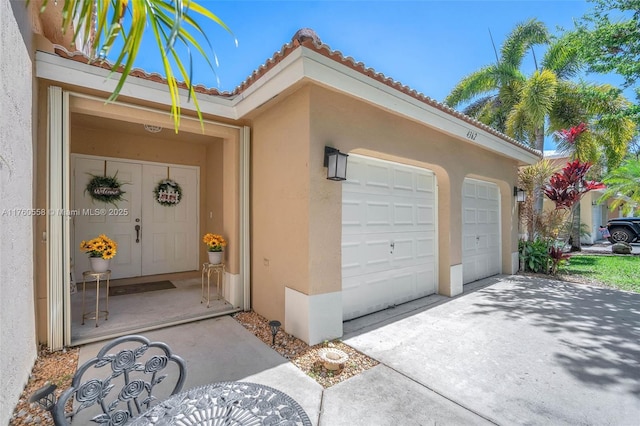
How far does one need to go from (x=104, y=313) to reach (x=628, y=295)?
11.1m

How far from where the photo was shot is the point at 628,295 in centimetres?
657

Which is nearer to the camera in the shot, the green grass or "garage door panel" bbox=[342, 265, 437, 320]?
"garage door panel" bbox=[342, 265, 437, 320]

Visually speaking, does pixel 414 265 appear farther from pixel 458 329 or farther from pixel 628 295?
pixel 628 295

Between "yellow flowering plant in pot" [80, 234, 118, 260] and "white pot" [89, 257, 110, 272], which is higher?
"yellow flowering plant in pot" [80, 234, 118, 260]

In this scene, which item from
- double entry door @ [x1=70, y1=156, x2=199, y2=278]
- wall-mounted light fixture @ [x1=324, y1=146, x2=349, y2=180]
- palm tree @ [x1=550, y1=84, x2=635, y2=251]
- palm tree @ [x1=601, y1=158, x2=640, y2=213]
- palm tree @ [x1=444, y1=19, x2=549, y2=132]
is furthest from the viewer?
palm tree @ [x1=601, y1=158, x2=640, y2=213]

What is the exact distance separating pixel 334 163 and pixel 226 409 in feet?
10.2

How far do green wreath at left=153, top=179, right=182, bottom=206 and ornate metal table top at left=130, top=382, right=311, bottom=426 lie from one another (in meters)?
6.27

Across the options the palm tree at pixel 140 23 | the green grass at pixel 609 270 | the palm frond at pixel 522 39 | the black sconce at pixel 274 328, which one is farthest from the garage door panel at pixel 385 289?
the palm frond at pixel 522 39

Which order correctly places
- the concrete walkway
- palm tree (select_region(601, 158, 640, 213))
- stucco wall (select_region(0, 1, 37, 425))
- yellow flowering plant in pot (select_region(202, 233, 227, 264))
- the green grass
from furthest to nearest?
palm tree (select_region(601, 158, 640, 213)) < the green grass < yellow flowering plant in pot (select_region(202, 233, 227, 264)) < the concrete walkway < stucco wall (select_region(0, 1, 37, 425))

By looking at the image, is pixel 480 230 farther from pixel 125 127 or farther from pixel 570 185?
pixel 125 127

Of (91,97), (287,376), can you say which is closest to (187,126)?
(91,97)

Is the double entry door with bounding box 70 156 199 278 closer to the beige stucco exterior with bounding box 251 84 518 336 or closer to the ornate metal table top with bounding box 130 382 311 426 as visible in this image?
the beige stucco exterior with bounding box 251 84 518 336

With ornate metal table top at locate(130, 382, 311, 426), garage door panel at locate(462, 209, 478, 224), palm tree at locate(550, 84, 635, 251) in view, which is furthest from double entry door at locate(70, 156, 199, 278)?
palm tree at locate(550, 84, 635, 251)

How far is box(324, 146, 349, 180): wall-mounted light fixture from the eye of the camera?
405 centimetres
